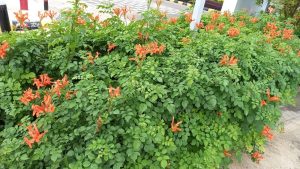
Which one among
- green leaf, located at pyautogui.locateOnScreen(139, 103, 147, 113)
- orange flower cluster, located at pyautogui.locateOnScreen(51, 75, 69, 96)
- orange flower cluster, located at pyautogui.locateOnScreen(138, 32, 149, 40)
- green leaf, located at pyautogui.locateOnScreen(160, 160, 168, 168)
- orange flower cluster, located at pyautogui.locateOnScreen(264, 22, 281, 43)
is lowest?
green leaf, located at pyautogui.locateOnScreen(160, 160, 168, 168)

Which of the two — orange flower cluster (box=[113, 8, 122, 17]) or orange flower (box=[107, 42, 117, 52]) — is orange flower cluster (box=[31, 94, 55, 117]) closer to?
orange flower (box=[107, 42, 117, 52])

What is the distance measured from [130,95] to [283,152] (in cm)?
265

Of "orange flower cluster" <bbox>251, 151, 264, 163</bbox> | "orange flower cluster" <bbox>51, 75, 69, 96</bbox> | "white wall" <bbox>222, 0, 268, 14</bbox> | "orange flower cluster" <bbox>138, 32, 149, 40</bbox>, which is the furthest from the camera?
"white wall" <bbox>222, 0, 268, 14</bbox>

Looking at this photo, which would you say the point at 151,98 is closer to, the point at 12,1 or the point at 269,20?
the point at 269,20

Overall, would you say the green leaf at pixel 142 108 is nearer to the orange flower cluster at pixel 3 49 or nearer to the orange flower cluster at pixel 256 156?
the orange flower cluster at pixel 3 49

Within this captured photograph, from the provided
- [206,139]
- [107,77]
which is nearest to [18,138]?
[107,77]

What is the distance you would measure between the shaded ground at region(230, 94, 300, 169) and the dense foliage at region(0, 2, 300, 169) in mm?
210

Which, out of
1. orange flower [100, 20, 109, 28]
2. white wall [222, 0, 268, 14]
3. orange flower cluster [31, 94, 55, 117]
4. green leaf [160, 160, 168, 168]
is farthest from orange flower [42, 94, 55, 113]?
white wall [222, 0, 268, 14]

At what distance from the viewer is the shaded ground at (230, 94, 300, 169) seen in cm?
347

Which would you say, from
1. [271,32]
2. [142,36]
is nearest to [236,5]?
[271,32]

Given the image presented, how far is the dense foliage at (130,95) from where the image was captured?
1.98 meters

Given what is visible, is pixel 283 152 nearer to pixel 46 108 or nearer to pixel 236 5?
pixel 46 108

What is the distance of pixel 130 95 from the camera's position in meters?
2.13

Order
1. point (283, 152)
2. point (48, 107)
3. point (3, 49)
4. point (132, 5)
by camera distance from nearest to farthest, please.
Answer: point (48, 107)
point (3, 49)
point (283, 152)
point (132, 5)
